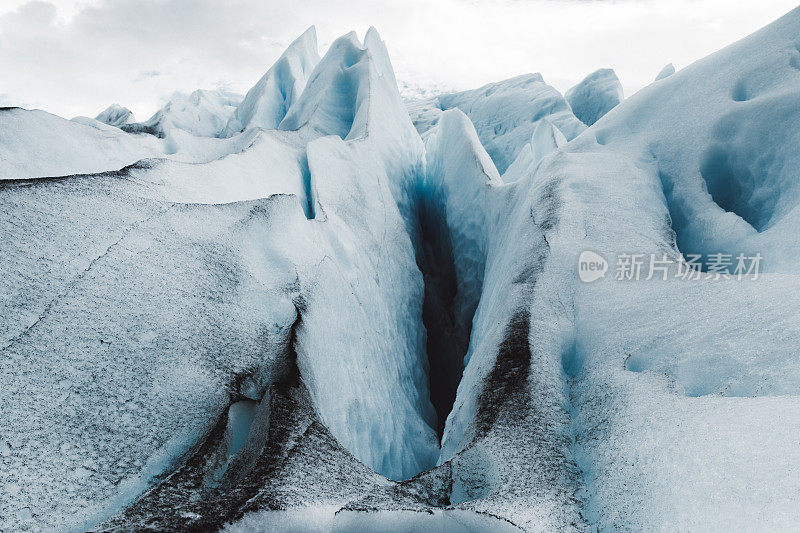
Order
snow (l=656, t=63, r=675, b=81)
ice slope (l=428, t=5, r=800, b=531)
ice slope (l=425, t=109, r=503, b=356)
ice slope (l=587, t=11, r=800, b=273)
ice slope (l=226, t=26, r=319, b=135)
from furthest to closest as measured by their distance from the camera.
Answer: ice slope (l=226, t=26, r=319, b=135)
snow (l=656, t=63, r=675, b=81)
ice slope (l=425, t=109, r=503, b=356)
ice slope (l=587, t=11, r=800, b=273)
ice slope (l=428, t=5, r=800, b=531)

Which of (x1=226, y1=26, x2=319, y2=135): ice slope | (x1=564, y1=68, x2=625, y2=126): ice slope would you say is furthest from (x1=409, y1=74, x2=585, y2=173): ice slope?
(x1=226, y1=26, x2=319, y2=135): ice slope

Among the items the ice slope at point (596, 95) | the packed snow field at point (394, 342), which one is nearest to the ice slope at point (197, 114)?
the packed snow field at point (394, 342)

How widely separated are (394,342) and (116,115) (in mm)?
24210

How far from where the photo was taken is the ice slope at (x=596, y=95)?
2008 cm

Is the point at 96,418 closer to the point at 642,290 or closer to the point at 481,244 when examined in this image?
the point at 642,290

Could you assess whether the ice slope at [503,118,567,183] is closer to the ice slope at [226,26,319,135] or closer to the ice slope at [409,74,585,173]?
the ice slope at [409,74,585,173]

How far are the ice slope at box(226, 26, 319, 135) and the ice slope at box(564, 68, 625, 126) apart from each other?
12890 millimetres

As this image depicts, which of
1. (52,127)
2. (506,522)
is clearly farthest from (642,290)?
(52,127)

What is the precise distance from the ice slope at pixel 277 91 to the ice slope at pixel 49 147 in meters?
11.6

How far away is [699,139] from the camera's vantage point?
5.00 metres

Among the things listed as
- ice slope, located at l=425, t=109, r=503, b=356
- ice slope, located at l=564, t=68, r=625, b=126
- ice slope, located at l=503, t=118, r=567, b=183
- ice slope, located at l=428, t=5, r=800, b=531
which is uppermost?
ice slope, located at l=564, t=68, r=625, b=126

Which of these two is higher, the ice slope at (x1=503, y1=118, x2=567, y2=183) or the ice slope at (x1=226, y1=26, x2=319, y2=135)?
the ice slope at (x1=226, y1=26, x2=319, y2=135)

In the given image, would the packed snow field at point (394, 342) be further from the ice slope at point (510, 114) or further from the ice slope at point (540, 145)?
the ice slope at point (510, 114)

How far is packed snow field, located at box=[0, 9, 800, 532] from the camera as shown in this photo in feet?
6.22
